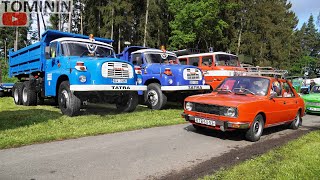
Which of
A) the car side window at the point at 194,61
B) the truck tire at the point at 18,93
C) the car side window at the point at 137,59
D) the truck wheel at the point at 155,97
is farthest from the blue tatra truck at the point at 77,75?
the car side window at the point at 194,61

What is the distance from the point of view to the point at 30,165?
5.20 meters

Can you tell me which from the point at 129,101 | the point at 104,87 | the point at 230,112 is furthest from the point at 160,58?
the point at 230,112

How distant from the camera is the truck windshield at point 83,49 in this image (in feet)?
35.9

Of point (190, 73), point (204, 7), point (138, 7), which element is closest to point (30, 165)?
point (190, 73)

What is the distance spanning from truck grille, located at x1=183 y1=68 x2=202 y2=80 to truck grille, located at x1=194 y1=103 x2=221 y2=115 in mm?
4565

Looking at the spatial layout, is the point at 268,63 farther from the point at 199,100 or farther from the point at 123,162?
the point at 123,162

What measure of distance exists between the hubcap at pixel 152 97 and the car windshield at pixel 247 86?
4.02 metres

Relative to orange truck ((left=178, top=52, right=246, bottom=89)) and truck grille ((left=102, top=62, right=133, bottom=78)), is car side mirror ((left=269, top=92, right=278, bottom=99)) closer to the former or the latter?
truck grille ((left=102, top=62, right=133, bottom=78))

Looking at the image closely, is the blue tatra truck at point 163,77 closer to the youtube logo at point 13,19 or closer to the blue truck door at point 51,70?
the blue truck door at point 51,70

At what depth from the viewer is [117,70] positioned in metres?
10.5

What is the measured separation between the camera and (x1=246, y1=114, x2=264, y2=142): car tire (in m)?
7.54

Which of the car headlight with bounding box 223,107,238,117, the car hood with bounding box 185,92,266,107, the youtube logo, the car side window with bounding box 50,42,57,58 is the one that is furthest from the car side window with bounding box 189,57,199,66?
the youtube logo

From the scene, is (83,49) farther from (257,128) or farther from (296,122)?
(296,122)

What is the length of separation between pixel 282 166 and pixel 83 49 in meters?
7.97
